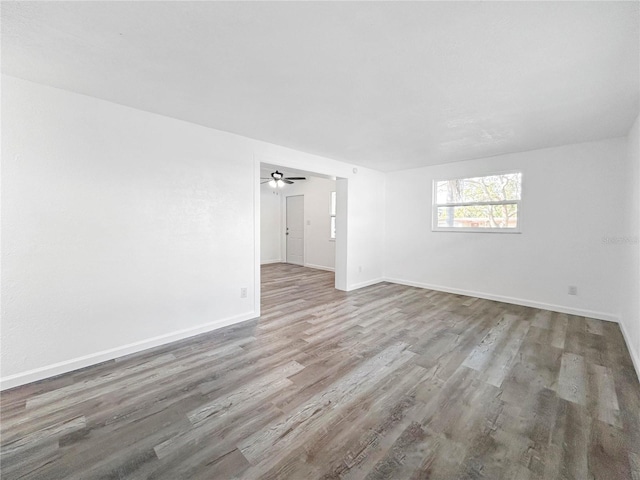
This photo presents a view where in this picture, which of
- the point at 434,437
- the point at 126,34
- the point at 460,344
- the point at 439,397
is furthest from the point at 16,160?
the point at 460,344

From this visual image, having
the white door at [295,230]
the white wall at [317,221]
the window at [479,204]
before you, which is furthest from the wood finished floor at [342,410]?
the white door at [295,230]

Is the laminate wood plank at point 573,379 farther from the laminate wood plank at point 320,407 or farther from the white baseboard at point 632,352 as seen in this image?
the laminate wood plank at point 320,407

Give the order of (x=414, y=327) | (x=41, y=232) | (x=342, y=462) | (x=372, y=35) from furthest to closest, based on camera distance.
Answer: (x=414, y=327) < (x=41, y=232) < (x=372, y=35) < (x=342, y=462)

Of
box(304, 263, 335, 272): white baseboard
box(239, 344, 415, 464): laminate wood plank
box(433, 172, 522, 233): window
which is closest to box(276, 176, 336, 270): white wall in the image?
box(304, 263, 335, 272): white baseboard

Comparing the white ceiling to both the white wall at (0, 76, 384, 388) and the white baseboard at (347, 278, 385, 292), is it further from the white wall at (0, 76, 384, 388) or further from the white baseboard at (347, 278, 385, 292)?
the white baseboard at (347, 278, 385, 292)

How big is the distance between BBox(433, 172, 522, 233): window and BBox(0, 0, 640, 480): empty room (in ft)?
0.30

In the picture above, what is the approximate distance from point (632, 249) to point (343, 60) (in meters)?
3.54

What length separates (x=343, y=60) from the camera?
1.82 metres

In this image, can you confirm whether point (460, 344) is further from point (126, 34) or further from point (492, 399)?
point (126, 34)

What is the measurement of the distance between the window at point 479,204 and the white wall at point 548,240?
0.12 meters

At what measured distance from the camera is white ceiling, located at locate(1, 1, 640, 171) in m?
1.42

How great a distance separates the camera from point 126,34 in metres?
1.59

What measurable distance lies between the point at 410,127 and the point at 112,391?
3.76 metres

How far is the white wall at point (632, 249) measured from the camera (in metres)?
2.49
